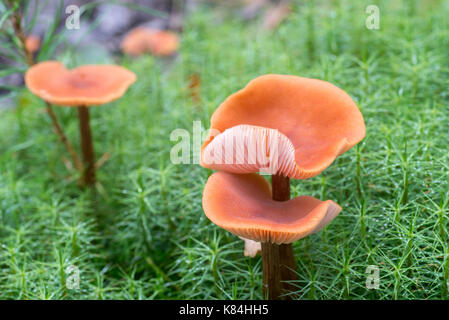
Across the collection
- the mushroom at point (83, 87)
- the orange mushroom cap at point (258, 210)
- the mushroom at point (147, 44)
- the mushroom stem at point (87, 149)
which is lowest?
the orange mushroom cap at point (258, 210)

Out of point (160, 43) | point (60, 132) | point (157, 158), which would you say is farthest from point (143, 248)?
point (160, 43)

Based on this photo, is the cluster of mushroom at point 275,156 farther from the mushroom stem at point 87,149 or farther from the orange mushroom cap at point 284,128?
the mushroom stem at point 87,149

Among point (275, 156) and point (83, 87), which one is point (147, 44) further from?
point (275, 156)

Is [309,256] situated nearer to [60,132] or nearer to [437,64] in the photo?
[437,64]

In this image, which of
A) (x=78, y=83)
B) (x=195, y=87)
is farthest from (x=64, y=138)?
(x=195, y=87)

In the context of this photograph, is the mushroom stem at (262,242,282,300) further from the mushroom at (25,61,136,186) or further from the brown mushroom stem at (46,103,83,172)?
the brown mushroom stem at (46,103,83,172)

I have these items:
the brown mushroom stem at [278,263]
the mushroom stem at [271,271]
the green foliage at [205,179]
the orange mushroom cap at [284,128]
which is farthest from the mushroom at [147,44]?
the mushroom stem at [271,271]

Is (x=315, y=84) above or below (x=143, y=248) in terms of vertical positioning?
above
